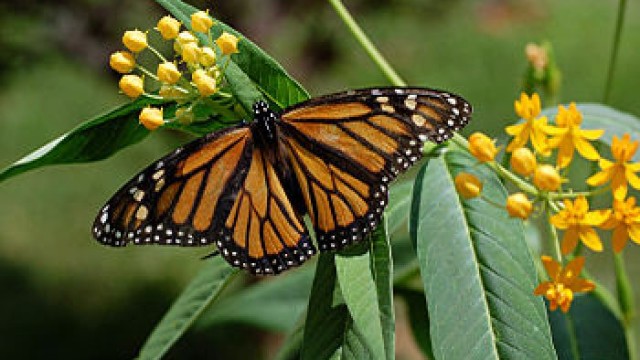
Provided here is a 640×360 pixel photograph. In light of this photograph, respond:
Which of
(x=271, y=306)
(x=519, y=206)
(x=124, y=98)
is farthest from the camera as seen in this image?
(x=124, y=98)

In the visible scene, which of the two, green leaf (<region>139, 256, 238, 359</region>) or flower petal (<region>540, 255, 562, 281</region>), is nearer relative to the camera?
flower petal (<region>540, 255, 562, 281</region>)

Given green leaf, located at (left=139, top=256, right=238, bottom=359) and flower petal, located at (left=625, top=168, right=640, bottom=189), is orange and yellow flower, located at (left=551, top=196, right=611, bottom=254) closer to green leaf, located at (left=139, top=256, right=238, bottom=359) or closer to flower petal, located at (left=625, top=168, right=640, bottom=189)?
flower petal, located at (left=625, top=168, right=640, bottom=189)

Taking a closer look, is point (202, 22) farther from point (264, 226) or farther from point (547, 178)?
point (547, 178)

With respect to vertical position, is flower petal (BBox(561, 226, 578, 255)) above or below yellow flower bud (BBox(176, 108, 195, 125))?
below

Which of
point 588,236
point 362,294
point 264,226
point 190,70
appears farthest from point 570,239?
point 190,70

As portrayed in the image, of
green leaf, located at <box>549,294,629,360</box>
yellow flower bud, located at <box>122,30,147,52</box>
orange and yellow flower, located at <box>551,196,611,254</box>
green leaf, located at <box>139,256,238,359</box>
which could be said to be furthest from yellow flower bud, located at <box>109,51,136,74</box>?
green leaf, located at <box>549,294,629,360</box>

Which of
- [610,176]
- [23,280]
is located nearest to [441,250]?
[610,176]
